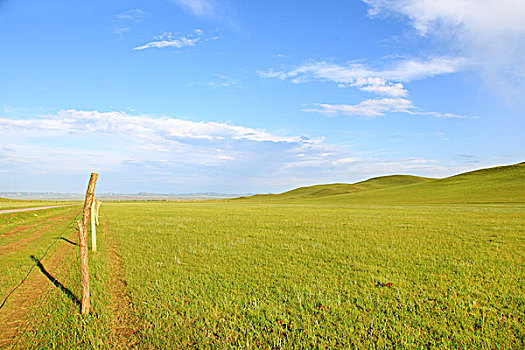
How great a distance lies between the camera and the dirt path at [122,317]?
5.40m

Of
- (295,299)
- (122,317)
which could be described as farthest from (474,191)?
(122,317)

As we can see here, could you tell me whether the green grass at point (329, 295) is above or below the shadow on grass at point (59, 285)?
below

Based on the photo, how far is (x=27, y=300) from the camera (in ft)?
24.9

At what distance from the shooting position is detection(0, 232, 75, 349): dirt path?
5.90 m

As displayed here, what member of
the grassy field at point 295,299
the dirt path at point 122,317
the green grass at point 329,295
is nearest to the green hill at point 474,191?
the green grass at point 329,295

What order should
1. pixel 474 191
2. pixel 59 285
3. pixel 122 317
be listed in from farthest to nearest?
pixel 474 191 → pixel 59 285 → pixel 122 317

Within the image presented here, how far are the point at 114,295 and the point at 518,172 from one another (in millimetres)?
115397

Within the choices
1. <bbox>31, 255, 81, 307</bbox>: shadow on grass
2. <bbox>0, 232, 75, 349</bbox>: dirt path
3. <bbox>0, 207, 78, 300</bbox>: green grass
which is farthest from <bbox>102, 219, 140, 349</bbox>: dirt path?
<bbox>0, 207, 78, 300</bbox>: green grass

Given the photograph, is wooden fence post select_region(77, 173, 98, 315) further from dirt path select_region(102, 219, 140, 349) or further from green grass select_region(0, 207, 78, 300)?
green grass select_region(0, 207, 78, 300)

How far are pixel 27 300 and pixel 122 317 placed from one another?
11.1ft

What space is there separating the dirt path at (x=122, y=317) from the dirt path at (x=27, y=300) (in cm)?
163

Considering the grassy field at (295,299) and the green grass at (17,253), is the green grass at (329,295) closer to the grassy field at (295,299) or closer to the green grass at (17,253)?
the grassy field at (295,299)

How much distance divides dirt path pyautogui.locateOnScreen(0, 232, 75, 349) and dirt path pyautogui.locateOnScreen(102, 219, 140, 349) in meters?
1.63

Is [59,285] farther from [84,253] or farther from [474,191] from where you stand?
[474,191]
